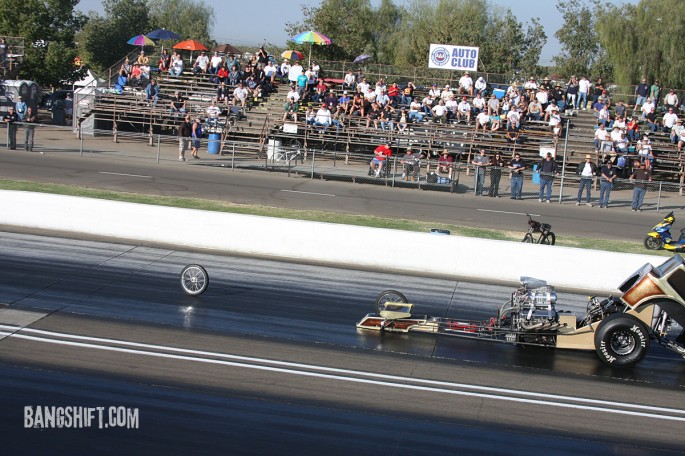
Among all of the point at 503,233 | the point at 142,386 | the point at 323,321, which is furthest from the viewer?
the point at 503,233

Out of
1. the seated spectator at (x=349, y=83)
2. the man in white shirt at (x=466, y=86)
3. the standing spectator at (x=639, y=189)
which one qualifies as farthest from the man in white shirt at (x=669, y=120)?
the seated spectator at (x=349, y=83)

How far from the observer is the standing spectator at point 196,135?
33.0 meters

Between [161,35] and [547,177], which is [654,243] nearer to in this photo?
[547,177]

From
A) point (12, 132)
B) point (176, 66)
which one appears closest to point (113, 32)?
point (176, 66)

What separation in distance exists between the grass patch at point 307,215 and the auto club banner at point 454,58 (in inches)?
700

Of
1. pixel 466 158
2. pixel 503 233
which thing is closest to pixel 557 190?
pixel 466 158

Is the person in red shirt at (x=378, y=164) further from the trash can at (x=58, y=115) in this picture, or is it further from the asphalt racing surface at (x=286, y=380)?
the trash can at (x=58, y=115)

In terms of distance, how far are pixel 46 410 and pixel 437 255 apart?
980cm

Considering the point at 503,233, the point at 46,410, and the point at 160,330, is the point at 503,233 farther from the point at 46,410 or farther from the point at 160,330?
the point at 46,410

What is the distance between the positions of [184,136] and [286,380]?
24.7 metres

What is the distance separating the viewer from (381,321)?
42.2 feet

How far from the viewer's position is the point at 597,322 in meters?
12.1

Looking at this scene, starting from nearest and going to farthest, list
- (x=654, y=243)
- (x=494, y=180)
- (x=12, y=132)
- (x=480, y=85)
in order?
(x=654, y=243) → (x=494, y=180) → (x=12, y=132) → (x=480, y=85)

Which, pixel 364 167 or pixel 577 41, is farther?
pixel 577 41
